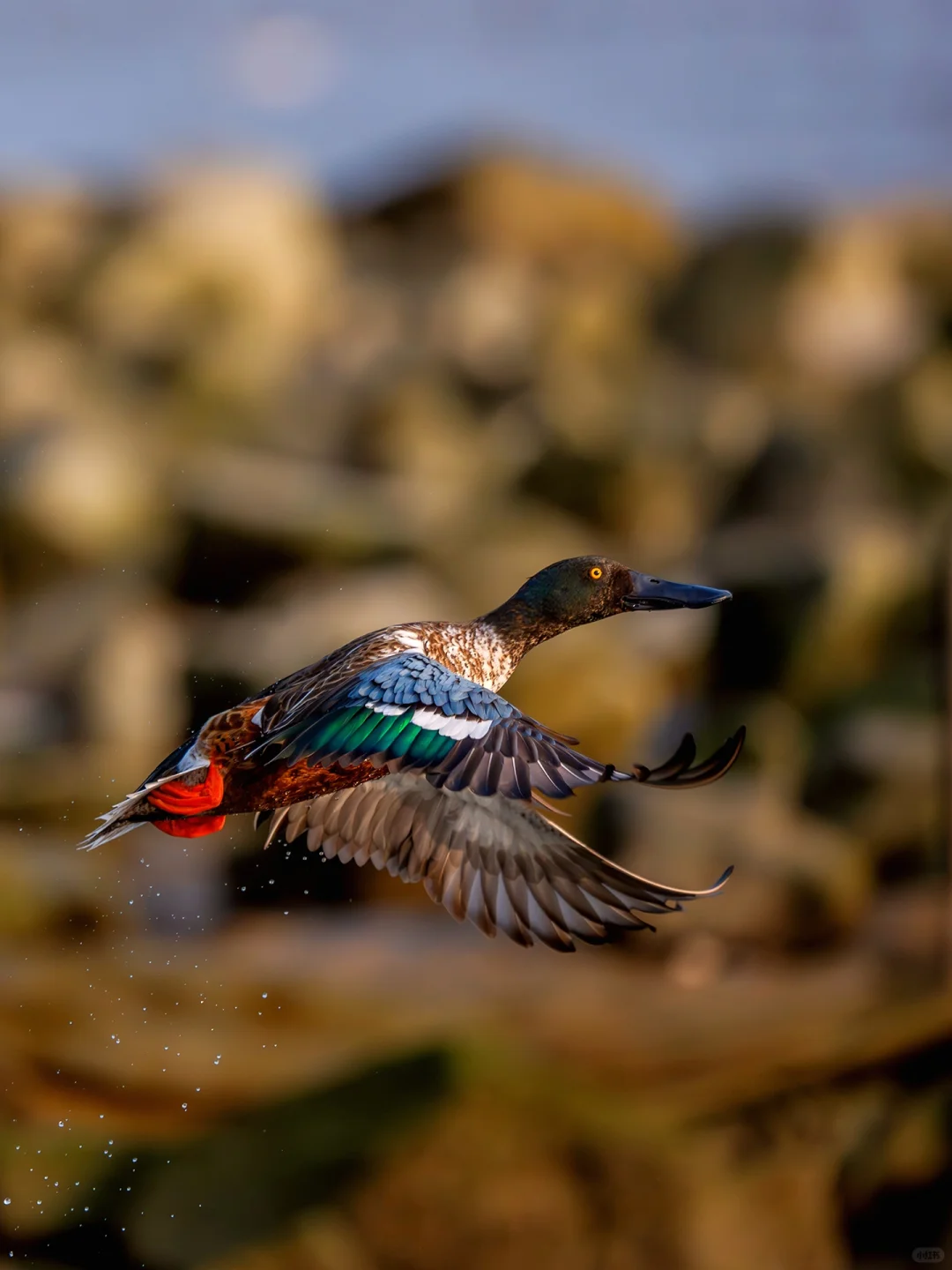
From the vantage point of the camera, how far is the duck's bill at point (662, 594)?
234cm

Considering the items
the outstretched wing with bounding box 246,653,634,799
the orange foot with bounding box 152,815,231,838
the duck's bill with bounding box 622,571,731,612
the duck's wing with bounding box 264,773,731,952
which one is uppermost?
the duck's bill with bounding box 622,571,731,612

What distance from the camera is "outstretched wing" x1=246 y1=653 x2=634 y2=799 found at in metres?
1.96

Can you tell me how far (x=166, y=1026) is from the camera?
22.5 feet

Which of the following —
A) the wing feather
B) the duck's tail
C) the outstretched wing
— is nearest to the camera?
the outstretched wing

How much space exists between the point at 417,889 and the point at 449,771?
5.94 meters

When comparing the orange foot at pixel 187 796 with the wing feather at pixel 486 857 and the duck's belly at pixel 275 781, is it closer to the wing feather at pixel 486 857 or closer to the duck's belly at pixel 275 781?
the duck's belly at pixel 275 781

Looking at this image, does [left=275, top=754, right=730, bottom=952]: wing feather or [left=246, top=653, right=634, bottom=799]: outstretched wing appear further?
[left=275, top=754, right=730, bottom=952]: wing feather

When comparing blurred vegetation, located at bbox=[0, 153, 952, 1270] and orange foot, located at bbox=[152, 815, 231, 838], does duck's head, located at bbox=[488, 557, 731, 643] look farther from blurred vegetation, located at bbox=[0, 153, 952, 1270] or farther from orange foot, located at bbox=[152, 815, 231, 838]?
blurred vegetation, located at bbox=[0, 153, 952, 1270]

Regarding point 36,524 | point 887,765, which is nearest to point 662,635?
point 887,765

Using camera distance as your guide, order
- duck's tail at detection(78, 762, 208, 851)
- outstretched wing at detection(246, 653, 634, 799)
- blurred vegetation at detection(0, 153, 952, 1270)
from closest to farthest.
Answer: outstretched wing at detection(246, 653, 634, 799)
duck's tail at detection(78, 762, 208, 851)
blurred vegetation at detection(0, 153, 952, 1270)

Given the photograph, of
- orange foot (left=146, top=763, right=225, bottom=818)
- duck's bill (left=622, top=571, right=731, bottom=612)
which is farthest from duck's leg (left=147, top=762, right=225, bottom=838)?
duck's bill (left=622, top=571, right=731, bottom=612)

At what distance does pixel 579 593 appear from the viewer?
7.77 ft

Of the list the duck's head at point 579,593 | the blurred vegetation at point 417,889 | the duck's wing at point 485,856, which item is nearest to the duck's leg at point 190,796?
the duck's wing at point 485,856

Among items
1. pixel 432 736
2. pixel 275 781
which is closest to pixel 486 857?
pixel 275 781
